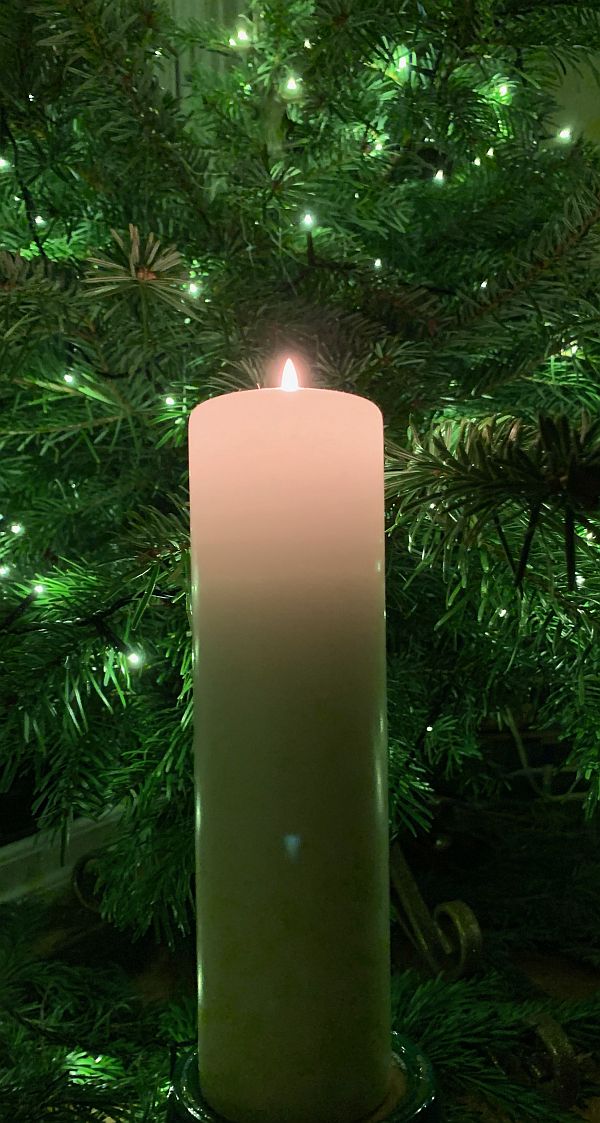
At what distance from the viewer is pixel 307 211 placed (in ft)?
1.57

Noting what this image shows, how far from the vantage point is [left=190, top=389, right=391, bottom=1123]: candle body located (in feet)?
0.74

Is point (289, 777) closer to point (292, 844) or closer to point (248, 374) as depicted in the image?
point (292, 844)

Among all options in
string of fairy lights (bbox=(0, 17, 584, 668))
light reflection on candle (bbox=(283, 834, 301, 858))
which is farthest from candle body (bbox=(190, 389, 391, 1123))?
string of fairy lights (bbox=(0, 17, 584, 668))

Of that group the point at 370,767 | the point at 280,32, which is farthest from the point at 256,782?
the point at 280,32

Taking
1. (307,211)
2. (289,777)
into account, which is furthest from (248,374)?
(289,777)

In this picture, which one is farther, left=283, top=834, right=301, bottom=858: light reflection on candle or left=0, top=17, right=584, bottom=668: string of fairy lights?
left=0, top=17, right=584, bottom=668: string of fairy lights

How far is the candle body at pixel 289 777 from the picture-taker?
8.9 inches

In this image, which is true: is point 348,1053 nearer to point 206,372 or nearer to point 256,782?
point 256,782

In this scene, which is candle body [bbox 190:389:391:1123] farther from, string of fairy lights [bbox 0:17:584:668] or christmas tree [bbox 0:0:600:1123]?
string of fairy lights [bbox 0:17:584:668]

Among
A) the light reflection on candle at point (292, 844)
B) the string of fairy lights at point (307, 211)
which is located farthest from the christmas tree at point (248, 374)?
the light reflection on candle at point (292, 844)

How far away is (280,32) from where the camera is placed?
0.52m

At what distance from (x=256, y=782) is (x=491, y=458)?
0.44ft

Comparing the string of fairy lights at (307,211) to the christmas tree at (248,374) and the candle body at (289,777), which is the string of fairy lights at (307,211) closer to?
the christmas tree at (248,374)

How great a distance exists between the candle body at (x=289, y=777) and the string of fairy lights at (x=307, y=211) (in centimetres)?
18
